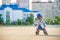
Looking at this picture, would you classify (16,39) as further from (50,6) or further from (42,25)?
(50,6)

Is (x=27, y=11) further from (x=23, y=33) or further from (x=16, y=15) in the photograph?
(x=23, y=33)

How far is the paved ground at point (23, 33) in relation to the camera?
143 cm

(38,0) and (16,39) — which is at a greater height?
(38,0)

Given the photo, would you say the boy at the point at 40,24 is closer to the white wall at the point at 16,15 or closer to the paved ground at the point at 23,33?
the paved ground at the point at 23,33

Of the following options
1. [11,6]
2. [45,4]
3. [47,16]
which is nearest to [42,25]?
[47,16]

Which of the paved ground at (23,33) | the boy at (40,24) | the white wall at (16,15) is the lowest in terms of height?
the paved ground at (23,33)

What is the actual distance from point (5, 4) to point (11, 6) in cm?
6

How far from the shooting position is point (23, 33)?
4.74 feet

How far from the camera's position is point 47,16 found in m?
1.43

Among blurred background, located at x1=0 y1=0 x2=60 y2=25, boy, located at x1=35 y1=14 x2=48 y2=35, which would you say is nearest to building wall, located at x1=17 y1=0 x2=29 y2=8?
blurred background, located at x1=0 y1=0 x2=60 y2=25

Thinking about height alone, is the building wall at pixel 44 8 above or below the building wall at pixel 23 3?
below

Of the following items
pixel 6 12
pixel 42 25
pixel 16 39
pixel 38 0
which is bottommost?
pixel 16 39

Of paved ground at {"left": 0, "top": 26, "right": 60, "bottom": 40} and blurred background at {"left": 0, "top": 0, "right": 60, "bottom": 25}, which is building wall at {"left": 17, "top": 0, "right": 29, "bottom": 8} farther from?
paved ground at {"left": 0, "top": 26, "right": 60, "bottom": 40}

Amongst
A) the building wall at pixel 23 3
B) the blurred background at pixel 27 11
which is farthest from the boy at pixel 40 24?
the building wall at pixel 23 3
